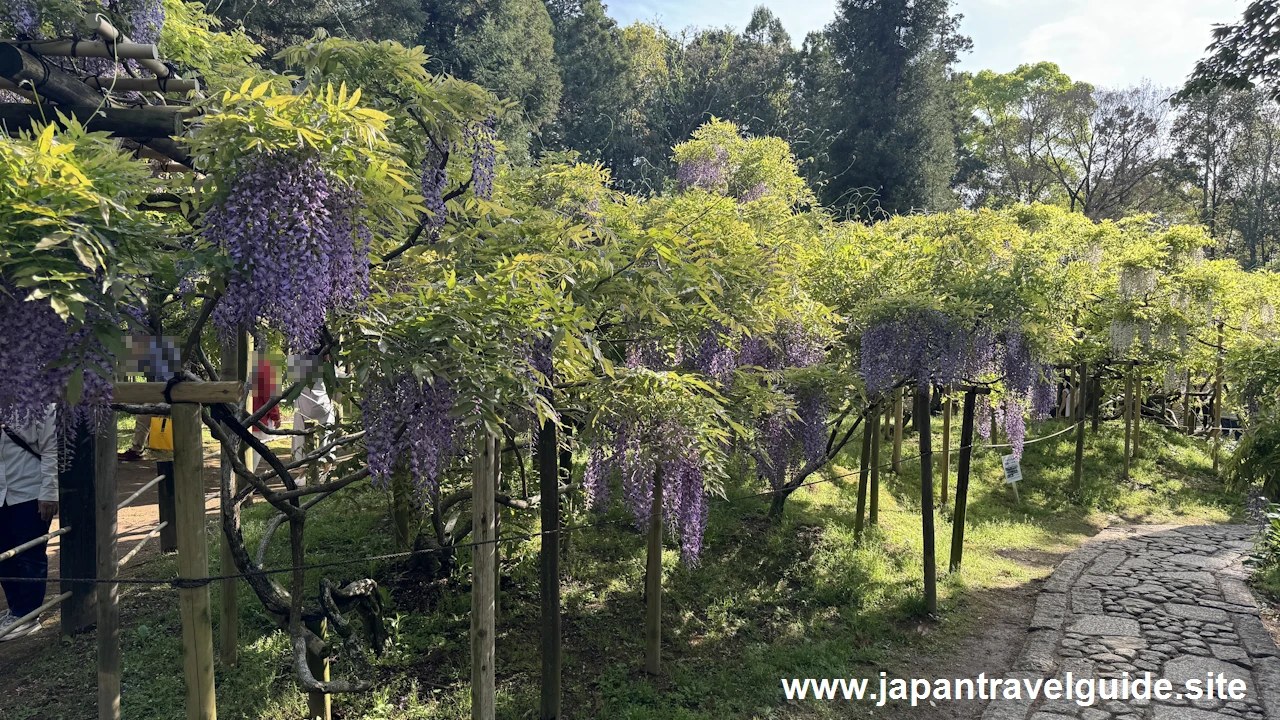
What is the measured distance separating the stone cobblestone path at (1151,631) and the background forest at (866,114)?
15.7 m

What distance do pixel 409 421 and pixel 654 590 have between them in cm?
220

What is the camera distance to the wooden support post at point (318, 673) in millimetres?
3574

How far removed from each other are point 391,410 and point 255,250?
0.87 m

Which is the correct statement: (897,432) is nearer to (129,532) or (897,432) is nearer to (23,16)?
(129,532)

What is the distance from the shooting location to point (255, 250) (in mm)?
A: 2559

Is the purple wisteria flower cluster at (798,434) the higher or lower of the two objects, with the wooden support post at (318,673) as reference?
higher

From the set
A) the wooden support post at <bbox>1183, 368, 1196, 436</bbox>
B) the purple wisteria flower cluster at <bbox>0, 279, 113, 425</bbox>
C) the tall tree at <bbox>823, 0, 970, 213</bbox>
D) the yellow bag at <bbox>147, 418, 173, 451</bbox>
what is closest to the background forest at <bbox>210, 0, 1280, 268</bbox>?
the tall tree at <bbox>823, 0, 970, 213</bbox>

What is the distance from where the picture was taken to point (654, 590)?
471cm

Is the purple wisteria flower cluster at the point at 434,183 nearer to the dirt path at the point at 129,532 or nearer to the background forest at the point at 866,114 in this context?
the dirt path at the point at 129,532

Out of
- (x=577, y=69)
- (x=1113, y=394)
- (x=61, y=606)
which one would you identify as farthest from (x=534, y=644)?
(x=577, y=69)

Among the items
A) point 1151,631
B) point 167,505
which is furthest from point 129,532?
point 1151,631

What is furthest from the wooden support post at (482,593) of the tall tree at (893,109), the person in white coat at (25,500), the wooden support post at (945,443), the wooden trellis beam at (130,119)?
the tall tree at (893,109)

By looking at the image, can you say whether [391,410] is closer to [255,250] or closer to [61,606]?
[255,250]

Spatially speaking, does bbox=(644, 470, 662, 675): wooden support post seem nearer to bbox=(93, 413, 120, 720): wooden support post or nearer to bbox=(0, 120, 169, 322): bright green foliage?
bbox=(93, 413, 120, 720): wooden support post
